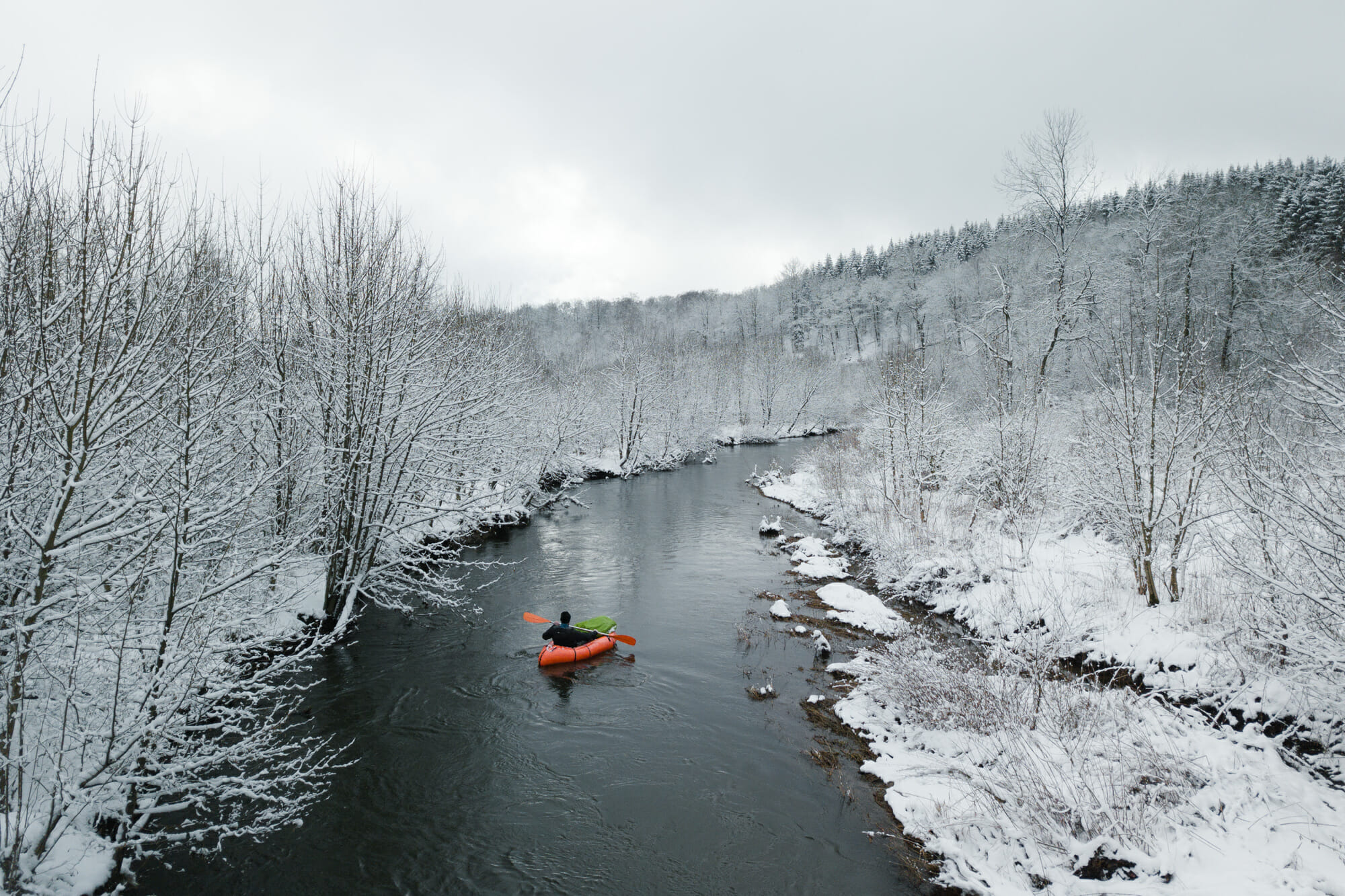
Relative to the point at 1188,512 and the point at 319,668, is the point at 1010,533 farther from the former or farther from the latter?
the point at 319,668

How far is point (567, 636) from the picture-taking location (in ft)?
35.2

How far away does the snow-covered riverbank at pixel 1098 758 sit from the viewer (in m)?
5.05

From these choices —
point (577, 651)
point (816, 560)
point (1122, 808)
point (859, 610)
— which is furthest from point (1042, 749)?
point (816, 560)

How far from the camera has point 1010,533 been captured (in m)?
14.2

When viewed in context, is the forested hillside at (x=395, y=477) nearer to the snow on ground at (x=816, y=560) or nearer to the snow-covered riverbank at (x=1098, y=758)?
the snow-covered riverbank at (x=1098, y=758)

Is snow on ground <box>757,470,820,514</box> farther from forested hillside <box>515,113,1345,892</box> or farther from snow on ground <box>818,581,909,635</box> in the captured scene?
snow on ground <box>818,581,909,635</box>

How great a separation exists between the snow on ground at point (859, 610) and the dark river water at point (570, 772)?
122 centimetres

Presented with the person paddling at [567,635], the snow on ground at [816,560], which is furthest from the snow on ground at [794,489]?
the person paddling at [567,635]

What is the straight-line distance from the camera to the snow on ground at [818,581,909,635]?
38.3ft

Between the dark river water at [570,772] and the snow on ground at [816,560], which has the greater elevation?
the snow on ground at [816,560]

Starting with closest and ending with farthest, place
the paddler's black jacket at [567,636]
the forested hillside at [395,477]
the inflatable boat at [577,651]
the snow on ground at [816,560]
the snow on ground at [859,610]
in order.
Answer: the forested hillside at [395,477] < the inflatable boat at [577,651] < the paddler's black jacket at [567,636] < the snow on ground at [859,610] < the snow on ground at [816,560]

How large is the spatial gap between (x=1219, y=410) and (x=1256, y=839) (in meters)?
6.14

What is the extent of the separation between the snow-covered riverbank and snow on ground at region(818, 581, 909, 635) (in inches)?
35.4

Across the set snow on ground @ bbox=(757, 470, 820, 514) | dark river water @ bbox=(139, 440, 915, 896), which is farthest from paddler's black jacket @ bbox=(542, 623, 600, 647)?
snow on ground @ bbox=(757, 470, 820, 514)
